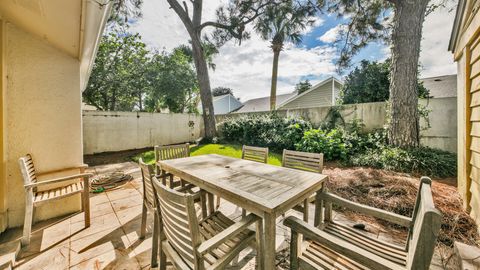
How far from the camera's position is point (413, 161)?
3695mm

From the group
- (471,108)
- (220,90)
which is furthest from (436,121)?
(220,90)

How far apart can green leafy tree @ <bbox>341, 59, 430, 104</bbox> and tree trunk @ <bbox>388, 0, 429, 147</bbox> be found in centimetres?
213

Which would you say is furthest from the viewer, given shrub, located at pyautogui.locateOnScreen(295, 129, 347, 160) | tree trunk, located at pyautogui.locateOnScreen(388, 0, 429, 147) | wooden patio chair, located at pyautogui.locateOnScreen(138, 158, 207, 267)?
shrub, located at pyautogui.locateOnScreen(295, 129, 347, 160)

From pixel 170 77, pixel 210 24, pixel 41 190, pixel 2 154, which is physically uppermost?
pixel 210 24

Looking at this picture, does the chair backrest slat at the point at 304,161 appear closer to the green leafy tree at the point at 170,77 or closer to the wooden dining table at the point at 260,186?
the wooden dining table at the point at 260,186

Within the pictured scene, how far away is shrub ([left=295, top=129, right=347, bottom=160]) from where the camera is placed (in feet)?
15.9

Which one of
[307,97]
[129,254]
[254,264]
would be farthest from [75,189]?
[307,97]

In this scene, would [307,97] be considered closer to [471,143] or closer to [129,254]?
[471,143]

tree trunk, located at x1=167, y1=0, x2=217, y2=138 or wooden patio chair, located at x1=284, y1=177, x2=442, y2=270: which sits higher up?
tree trunk, located at x1=167, y1=0, x2=217, y2=138

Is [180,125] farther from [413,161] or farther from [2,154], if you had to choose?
[413,161]

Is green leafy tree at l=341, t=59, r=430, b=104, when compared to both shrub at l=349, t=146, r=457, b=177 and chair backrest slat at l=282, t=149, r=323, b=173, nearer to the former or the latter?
shrub at l=349, t=146, r=457, b=177

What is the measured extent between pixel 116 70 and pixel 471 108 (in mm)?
11545

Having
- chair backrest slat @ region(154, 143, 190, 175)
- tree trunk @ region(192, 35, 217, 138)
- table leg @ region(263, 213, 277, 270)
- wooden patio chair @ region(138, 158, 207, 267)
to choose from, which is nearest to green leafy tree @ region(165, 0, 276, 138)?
tree trunk @ region(192, 35, 217, 138)

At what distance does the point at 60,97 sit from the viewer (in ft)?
8.77
